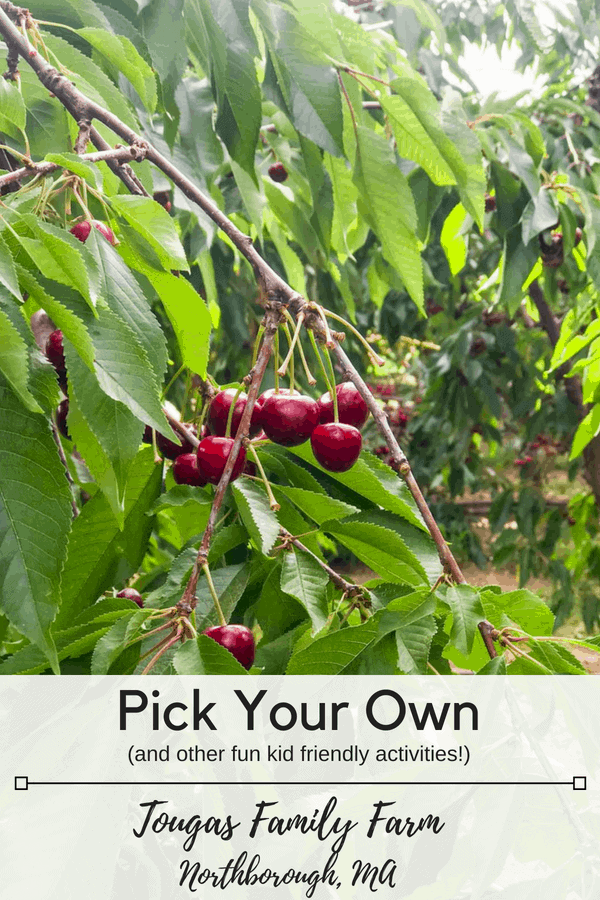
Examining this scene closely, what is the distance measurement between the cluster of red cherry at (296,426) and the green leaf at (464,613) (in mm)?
115

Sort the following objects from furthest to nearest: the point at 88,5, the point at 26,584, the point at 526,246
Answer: the point at 526,246 → the point at 88,5 → the point at 26,584

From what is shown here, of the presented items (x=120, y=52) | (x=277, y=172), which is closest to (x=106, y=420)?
(x=120, y=52)

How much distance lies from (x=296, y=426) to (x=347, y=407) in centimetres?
5

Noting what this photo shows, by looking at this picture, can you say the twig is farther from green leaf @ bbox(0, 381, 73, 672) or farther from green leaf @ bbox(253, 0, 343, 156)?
green leaf @ bbox(253, 0, 343, 156)

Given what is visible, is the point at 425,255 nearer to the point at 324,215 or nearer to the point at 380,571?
the point at 324,215

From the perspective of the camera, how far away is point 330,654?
48 cm

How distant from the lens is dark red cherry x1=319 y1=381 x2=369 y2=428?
597mm

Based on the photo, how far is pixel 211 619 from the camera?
54cm

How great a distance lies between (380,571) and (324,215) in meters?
0.62

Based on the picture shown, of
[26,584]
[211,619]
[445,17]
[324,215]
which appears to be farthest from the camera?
[445,17]

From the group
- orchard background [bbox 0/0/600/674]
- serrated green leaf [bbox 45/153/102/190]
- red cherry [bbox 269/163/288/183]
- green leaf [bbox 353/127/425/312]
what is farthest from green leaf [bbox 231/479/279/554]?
red cherry [bbox 269/163/288/183]
